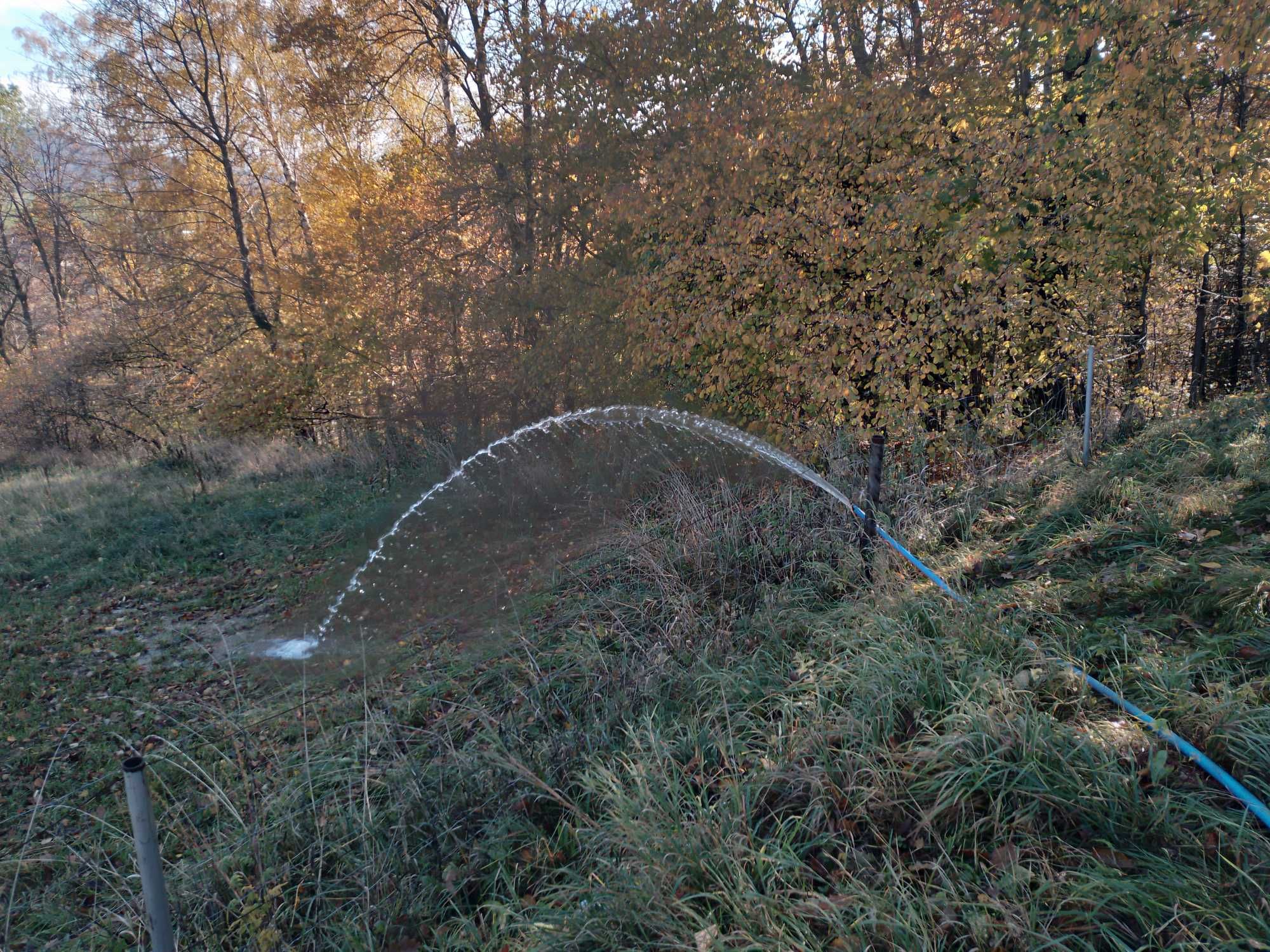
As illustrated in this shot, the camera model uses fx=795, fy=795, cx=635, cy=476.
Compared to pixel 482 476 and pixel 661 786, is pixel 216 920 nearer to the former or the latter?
pixel 661 786

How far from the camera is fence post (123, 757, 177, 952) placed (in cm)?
186

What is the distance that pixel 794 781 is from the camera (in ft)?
9.36

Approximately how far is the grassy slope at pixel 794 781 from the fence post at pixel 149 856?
29.1 inches

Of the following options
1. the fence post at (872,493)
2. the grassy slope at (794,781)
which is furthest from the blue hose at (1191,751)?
the fence post at (872,493)

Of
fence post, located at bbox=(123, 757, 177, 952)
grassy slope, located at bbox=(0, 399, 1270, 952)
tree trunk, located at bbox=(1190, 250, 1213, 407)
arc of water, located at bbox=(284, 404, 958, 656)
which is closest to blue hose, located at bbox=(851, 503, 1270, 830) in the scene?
grassy slope, located at bbox=(0, 399, 1270, 952)

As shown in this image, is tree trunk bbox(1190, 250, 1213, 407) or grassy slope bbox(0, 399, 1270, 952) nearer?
grassy slope bbox(0, 399, 1270, 952)

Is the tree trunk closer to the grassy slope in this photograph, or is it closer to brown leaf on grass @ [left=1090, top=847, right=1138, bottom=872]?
the grassy slope

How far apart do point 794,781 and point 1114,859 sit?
0.99m

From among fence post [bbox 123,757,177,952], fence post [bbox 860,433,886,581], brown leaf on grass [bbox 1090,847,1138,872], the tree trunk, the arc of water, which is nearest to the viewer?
fence post [bbox 123,757,177,952]

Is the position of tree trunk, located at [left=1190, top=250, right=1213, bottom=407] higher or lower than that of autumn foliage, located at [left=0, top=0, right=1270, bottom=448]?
lower

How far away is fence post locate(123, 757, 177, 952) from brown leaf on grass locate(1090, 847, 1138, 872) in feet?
8.31

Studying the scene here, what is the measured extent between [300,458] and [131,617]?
227 inches

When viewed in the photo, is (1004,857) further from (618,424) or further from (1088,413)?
(618,424)

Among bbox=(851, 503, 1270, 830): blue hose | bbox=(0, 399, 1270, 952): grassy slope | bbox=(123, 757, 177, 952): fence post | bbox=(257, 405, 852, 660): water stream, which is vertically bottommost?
bbox=(257, 405, 852, 660): water stream
